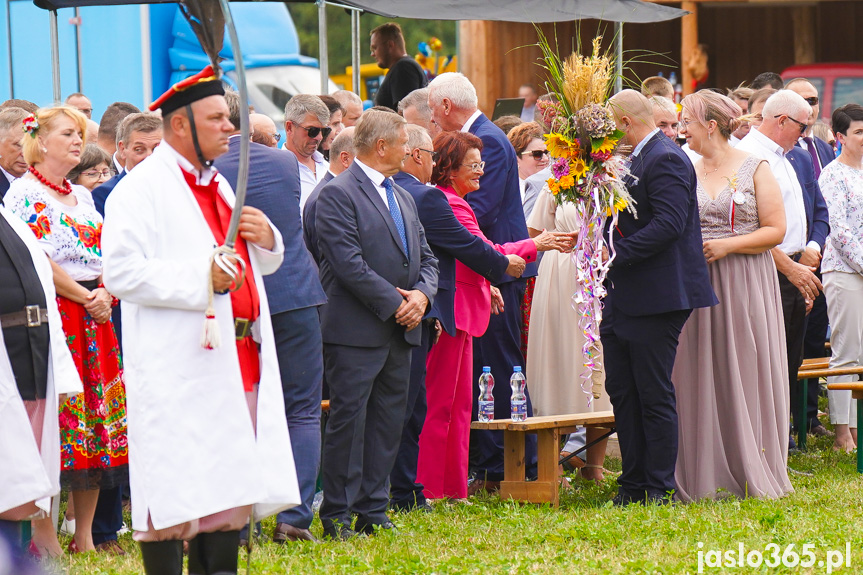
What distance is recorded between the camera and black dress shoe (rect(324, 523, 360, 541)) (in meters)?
5.68

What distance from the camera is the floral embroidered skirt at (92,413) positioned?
18.0 feet

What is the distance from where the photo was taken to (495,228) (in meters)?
7.16

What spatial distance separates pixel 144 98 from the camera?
12406 mm

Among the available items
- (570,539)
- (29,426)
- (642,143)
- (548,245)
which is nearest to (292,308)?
(29,426)

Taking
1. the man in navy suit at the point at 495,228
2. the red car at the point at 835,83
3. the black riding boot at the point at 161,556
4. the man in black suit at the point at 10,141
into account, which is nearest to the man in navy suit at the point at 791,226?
the man in navy suit at the point at 495,228

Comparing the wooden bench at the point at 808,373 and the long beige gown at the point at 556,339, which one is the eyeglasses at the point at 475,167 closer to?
the long beige gown at the point at 556,339

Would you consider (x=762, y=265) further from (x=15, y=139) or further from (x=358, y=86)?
(x=358, y=86)

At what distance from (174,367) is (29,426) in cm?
102

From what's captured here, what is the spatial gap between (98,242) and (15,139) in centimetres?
113

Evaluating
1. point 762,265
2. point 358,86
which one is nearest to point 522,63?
point 358,86

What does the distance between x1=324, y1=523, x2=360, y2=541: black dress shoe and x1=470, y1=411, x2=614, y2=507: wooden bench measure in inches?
47.9

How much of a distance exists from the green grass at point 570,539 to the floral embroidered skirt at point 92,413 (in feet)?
1.22

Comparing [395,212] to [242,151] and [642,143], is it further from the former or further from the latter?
[242,151]

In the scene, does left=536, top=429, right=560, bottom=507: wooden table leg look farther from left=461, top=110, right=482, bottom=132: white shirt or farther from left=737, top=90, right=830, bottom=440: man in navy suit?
left=737, top=90, right=830, bottom=440: man in navy suit
